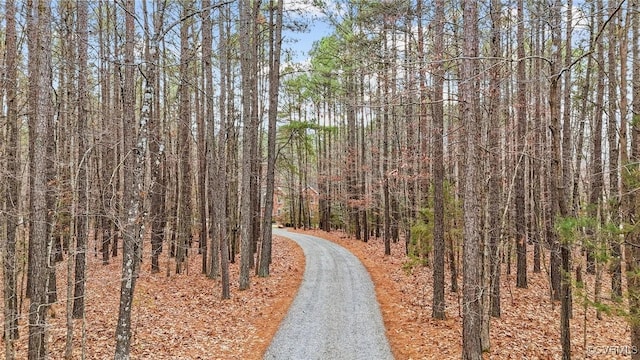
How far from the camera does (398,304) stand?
11789 millimetres

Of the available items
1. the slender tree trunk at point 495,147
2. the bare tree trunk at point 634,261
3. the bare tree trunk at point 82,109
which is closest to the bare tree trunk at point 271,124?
the bare tree trunk at point 82,109

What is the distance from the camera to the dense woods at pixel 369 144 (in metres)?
6.50

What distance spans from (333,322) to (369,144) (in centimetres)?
→ 1933

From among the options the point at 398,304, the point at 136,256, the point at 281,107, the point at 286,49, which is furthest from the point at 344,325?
the point at 281,107

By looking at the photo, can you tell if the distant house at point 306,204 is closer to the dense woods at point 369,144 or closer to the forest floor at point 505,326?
the dense woods at point 369,144

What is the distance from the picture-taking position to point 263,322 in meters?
10.5

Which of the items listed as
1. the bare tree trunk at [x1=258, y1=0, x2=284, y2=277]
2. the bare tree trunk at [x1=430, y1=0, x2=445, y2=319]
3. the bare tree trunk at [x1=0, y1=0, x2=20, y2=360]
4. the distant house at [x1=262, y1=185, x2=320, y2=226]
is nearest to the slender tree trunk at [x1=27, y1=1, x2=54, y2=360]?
the bare tree trunk at [x1=0, y1=0, x2=20, y2=360]

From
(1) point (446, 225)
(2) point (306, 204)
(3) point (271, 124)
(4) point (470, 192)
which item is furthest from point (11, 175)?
(2) point (306, 204)

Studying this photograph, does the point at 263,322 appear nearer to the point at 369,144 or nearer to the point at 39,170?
the point at 39,170

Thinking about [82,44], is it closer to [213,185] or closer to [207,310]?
[213,185]

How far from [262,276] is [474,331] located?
980cm

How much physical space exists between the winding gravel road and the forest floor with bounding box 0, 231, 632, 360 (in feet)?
1.06

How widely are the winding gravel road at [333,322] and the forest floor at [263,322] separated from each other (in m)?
0.32

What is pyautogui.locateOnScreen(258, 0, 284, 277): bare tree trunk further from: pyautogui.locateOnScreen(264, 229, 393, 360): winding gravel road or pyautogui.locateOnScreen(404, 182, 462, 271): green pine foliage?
pyautogui.locateOnScreen(404, 182, 462, 271): green pine foliage
